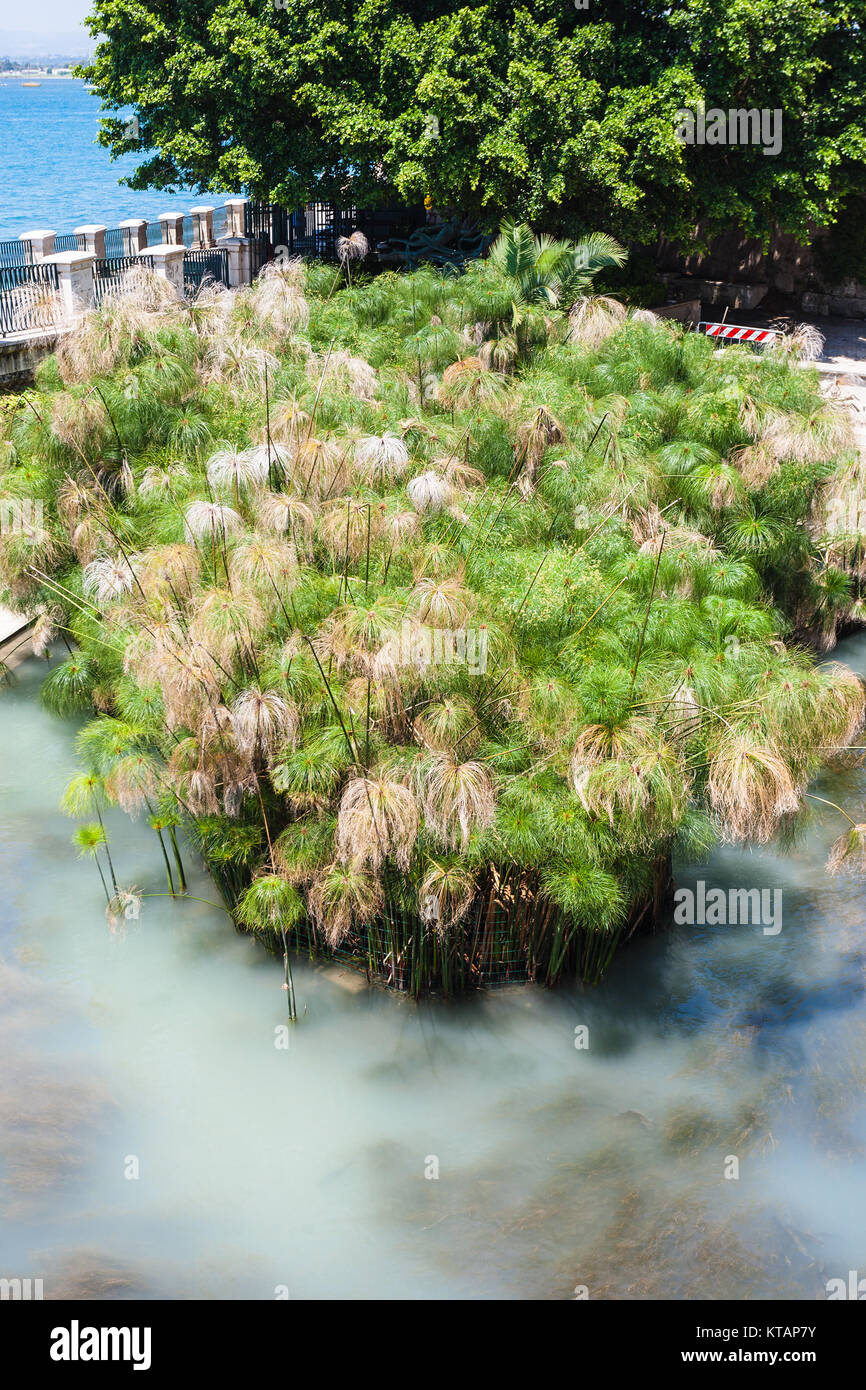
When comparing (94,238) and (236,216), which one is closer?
(94,238)

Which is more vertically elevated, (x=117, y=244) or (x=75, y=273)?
(x=117, y=244)

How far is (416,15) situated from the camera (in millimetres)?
17812

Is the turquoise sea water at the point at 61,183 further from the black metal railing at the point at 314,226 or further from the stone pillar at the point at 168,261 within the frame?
the stone pillar at the point at 168,261

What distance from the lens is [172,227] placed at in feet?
69.7

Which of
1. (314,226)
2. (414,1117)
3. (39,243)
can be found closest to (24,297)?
(39,243)

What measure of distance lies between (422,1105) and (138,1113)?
1949 millimetres

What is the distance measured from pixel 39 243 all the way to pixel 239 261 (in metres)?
4.11

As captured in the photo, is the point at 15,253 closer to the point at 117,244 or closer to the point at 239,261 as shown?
the point at 117,244

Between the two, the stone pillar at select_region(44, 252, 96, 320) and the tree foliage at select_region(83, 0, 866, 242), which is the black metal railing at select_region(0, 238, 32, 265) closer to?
the stone pillar at select_region(44, 252, 96, 320)

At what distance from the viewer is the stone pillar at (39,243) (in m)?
15.9

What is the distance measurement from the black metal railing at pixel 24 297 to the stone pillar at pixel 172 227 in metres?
5.66

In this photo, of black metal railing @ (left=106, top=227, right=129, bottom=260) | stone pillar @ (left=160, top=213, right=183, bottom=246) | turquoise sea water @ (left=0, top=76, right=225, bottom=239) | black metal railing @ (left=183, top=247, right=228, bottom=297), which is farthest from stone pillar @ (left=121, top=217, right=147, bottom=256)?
turquoise sea water @ (left=0, top=76, right=225, bottom=239)
